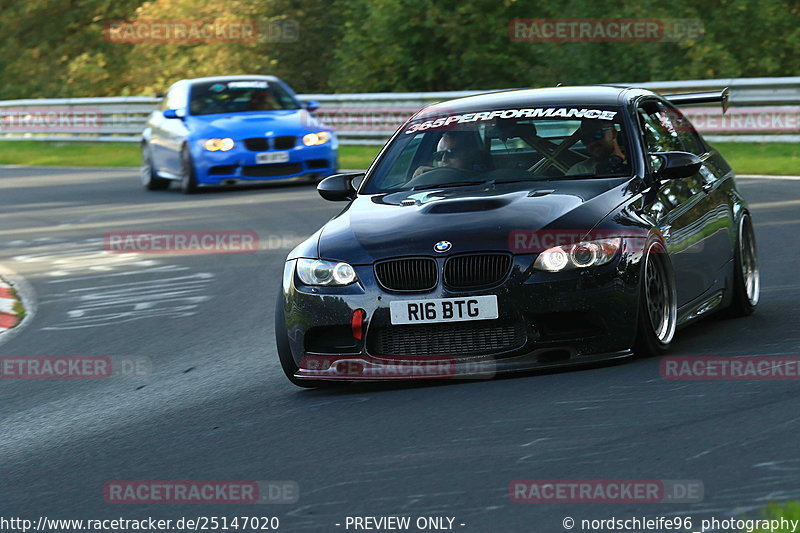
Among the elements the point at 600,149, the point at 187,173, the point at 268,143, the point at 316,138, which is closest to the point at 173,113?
the point at 187,173

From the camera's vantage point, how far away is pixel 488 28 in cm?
3812

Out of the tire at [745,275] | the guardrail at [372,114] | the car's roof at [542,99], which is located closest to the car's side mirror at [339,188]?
the car's roof at [542,99]

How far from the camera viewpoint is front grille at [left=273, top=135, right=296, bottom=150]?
20141 millimetres

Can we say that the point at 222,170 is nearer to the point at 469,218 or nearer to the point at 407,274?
the point at 469,218

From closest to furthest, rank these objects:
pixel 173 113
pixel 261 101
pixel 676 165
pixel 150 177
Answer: pixel 676 165 → pixel 173 113 → pixel 261 101 → pixel 150 177

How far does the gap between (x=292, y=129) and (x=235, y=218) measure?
341 cm

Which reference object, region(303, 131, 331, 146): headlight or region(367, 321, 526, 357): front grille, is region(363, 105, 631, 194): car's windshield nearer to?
region(367, 321, 526, 357): front grille

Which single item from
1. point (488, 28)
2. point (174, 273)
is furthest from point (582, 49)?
point (174, 273)

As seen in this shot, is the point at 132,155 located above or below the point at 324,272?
below

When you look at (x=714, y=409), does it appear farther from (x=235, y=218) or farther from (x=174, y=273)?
(x=235, y=218)

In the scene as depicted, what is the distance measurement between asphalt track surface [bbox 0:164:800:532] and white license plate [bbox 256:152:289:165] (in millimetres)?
8876

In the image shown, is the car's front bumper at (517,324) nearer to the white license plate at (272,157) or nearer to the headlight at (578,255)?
the headlight at (578,255)

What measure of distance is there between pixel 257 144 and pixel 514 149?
12.1m

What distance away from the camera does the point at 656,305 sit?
7.60 meters
